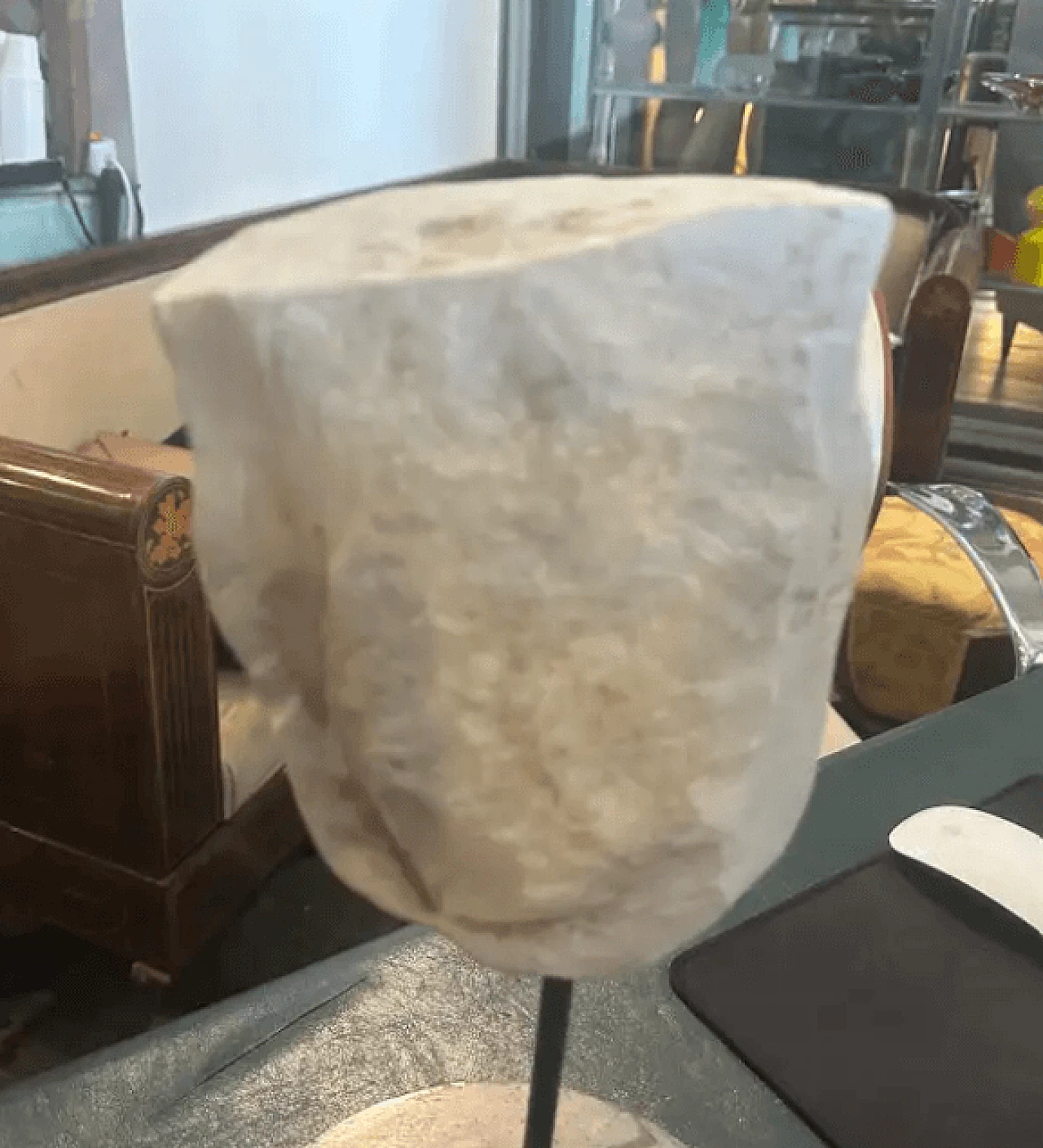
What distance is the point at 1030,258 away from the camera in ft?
9.53

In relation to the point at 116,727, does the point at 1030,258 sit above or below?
above

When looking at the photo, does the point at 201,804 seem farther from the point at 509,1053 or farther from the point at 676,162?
the point at 676,162

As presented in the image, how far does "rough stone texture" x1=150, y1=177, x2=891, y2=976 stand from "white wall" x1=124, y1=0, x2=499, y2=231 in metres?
1.76

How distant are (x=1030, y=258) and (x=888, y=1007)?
2644mm

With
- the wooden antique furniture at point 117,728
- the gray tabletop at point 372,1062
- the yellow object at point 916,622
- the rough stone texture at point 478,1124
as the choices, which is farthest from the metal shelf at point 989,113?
the rough stone texture at point 478,1124

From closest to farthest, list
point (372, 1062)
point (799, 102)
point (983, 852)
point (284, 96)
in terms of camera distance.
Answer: point (372, 1062)
point (983, 852)
point (284, 96)
point (799, 102)

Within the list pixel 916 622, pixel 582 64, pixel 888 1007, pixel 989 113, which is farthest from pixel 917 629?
pixel 582 64

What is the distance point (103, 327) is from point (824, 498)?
1567mm

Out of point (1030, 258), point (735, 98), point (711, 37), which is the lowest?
point (1030, 258)

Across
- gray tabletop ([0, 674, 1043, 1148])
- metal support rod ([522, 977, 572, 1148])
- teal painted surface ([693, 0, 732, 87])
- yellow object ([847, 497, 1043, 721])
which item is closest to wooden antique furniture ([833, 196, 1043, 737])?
yellow object ([847, 497, 1043, 721])

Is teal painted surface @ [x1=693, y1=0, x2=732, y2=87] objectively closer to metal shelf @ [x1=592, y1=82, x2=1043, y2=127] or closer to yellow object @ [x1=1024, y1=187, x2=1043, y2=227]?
metal shelf @ [x1=592, y1=82, x2=1043, y2=127]

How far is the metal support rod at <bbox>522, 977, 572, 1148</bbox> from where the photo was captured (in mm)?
459

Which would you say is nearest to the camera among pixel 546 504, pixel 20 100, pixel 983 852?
pixel 546 504

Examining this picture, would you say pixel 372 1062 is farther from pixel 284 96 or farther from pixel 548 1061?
pixel 284 96
